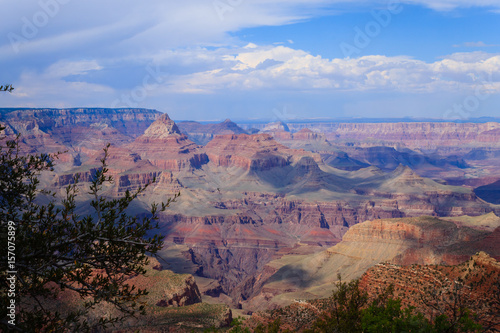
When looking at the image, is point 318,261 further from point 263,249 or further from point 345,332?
point 345,332

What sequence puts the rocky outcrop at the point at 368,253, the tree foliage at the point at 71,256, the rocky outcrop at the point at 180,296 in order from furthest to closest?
1. the rocky outcrop at the point at 368,253
2. the rocky outcrop at the point at 180,296
3. the tree foliage at the point at 71,256

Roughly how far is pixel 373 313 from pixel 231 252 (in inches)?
6394

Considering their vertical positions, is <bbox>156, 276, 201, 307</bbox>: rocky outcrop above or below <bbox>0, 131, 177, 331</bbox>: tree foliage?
below

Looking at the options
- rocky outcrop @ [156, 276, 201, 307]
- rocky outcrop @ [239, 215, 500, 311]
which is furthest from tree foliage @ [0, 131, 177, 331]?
rocky outcrop @ [239, 215, 500, 311]

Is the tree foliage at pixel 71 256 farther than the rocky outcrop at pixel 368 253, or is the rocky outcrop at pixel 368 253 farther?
the rocky outcrop at pixel 368 253

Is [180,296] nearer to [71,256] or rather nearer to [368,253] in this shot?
[71,256]

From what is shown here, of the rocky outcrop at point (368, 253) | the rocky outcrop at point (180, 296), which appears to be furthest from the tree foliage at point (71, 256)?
the rocky outcrop at point (368, 253)

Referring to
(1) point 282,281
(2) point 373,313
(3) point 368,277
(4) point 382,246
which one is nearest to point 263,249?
(1) point 282,281

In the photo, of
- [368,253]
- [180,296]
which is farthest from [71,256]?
[368,253]

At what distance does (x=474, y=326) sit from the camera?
19250mm

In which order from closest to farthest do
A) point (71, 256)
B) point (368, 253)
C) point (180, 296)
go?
1. point (71, 256)
2. point (180, 296)
3. point (368, 253)

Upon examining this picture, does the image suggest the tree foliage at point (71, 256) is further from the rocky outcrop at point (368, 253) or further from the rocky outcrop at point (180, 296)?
the rocky outcrop at point (368, 253)

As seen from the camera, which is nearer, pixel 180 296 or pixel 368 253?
pixel 180 296

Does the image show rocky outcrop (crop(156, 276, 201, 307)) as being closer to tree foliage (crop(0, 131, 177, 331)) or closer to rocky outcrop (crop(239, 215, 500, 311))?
rocky outcrop (crop(239, 215, 500, 311))
